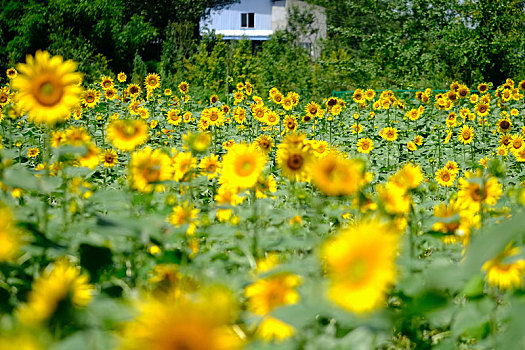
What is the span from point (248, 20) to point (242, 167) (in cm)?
3792

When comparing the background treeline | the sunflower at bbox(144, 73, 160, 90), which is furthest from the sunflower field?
the background treeline

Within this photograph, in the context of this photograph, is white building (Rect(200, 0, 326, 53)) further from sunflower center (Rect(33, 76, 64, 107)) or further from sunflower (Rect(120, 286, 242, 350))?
sunflower (Rect(120, 286, 242, 350))

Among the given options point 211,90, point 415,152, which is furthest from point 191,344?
point 211,90

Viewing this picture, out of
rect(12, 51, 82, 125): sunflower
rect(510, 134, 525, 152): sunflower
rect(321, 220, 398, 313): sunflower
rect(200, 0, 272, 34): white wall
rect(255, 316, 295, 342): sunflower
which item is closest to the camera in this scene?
rect(321, 220, 398, 313): sunflower

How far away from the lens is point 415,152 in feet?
19.9

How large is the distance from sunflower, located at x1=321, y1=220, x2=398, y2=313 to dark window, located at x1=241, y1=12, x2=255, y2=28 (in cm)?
3845

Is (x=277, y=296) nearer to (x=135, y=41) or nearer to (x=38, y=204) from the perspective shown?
(x=38, y=204)

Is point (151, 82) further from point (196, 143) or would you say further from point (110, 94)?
point (196, 143)

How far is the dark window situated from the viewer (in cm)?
3822

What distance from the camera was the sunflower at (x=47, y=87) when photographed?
1.58m

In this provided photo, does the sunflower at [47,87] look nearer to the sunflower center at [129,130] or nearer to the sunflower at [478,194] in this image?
the sunflower center at [129,130]

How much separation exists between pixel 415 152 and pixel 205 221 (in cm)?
446

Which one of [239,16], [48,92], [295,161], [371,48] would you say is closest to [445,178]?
[295,161]

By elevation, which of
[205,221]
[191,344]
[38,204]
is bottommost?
[205,221]
